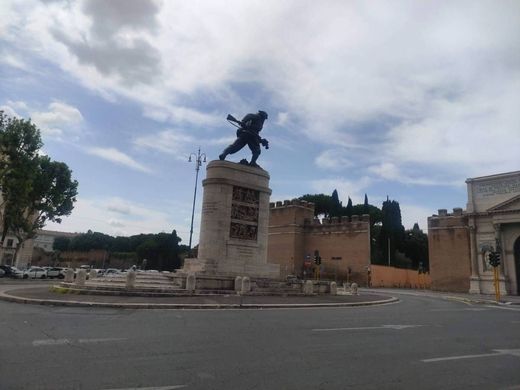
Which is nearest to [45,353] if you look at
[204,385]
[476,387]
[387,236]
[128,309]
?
[204,385]

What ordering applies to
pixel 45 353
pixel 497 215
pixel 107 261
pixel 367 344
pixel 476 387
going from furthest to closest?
1. pixel 107 261
2. pixel 497 215
3. pixel 367 344
4. pixel 45 353
5. pixel 476 387

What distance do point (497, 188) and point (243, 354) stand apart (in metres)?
44.4

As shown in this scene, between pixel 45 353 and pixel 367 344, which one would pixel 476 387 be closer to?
pixel 367 344

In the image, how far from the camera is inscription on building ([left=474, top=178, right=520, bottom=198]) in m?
43.0

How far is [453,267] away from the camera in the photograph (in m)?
46.9

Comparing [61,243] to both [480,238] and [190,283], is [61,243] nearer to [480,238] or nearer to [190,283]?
[480,238]

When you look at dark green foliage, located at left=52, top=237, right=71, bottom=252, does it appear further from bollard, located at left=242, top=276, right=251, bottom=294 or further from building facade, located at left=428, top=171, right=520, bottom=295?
bollard, located at left=242, top=276, right=251, bottom=294

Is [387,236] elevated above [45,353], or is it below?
above

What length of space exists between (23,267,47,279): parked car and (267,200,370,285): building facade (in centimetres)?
2726

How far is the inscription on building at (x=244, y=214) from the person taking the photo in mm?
23783

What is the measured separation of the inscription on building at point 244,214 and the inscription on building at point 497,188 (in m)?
30.7

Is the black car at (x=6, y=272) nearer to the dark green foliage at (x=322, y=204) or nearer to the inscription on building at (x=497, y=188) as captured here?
the inscription on building at (x=497, y=188)

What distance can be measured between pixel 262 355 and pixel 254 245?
16.9 meters

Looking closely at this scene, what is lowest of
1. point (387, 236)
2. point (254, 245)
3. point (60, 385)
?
point (60, 385)
